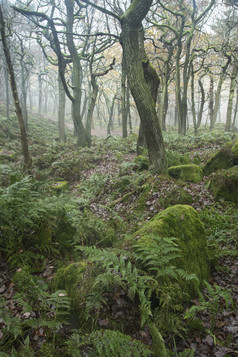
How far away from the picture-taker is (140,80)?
604cm

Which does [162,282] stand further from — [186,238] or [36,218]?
[36,218]

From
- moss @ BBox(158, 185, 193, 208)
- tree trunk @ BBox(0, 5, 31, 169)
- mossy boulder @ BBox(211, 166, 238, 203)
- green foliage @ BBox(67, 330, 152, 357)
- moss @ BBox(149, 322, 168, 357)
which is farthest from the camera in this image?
tree trunk @ BBox(0, 5, 31, 169)

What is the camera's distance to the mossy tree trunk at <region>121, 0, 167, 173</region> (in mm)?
5609

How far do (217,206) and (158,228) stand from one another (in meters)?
2.72

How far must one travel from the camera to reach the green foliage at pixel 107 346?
177 cm

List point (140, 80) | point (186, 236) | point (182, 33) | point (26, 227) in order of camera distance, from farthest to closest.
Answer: point (182, 33) < point (140, 80) < point (26, 227) < point (186, 236)

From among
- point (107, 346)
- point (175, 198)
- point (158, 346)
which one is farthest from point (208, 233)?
point (107, 346)

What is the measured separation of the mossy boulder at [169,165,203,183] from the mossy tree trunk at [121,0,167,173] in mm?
557

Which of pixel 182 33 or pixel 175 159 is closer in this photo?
pixel 175 159

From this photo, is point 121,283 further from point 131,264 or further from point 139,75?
point 139,75

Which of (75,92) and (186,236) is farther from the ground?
(75,92)

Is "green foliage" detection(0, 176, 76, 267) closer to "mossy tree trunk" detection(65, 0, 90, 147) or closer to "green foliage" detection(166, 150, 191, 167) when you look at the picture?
"green foliage" detection(166, 150, 191, 167)

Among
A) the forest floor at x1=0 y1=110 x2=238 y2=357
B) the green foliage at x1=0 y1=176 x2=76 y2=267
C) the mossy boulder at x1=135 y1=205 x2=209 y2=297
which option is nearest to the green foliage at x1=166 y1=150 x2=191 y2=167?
the forest floor at x1=0 y1=110 x2=238 y2=357

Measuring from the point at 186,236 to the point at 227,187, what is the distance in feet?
9.46
